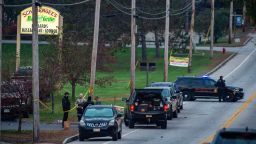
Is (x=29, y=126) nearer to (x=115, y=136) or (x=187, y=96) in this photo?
(x=115, y=136)

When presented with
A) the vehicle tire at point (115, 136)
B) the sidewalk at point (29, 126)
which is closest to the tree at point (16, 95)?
the sidewalk at point (29, 126)

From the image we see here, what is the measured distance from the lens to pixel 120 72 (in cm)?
9481

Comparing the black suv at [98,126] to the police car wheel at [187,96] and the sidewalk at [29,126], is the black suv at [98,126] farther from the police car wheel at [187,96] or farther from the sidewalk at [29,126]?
the police car wheel at [187,96]

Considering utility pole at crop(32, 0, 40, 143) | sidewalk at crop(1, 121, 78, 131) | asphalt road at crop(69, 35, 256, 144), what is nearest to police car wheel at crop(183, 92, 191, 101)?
asphalt road at crop(69, 35, 256, 144)

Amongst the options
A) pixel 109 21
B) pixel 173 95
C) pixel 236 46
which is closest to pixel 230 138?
pixel 173 95

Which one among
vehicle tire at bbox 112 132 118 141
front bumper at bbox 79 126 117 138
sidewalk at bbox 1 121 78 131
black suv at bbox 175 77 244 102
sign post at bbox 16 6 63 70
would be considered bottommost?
sidewalk at bbox 1 121 78 131

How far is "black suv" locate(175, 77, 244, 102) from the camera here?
6297cm

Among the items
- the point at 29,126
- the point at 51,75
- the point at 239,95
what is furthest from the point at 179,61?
the point at 29,126

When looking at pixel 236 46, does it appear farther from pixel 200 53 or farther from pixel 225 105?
pixel 225 105

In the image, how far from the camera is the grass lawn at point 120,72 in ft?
192

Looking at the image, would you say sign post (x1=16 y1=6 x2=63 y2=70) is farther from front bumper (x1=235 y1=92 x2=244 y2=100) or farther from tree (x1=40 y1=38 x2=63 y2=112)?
front bumper (x1=235 y1=92 x2=244 y2=100)

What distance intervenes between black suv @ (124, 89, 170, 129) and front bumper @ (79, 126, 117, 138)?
20.1ft

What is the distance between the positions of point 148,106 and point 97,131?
21.9ft

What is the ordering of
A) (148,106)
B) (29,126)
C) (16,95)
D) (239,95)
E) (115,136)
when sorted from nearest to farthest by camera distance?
1. (115,136)
2. (16,95)
3. (148,106)
4. (29,126)
5. (239,95)
